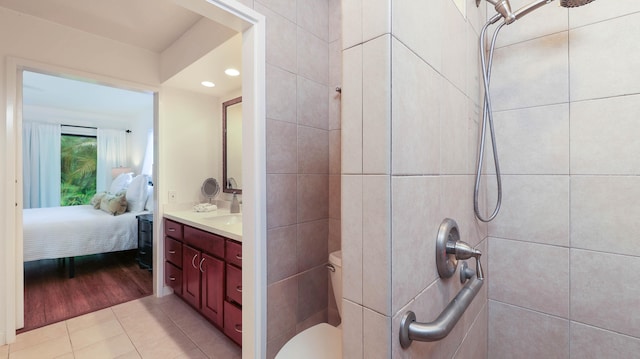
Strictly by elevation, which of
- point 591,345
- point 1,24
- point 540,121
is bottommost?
point 591,345

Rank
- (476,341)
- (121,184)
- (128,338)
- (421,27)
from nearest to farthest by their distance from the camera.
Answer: (421,27) → (476,341) → (128,338) → (121,184)

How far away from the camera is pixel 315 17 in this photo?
1562mm

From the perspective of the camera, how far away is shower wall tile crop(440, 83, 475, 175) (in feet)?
2.52

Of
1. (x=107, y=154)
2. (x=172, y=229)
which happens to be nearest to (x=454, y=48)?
(x=172, y=229)

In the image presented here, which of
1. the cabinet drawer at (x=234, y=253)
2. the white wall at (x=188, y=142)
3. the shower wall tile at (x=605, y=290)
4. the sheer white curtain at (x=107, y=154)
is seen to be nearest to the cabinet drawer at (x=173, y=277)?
the white wall at (x=188, y=142)

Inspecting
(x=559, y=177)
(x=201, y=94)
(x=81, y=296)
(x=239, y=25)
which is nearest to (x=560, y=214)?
(x=559, y=177)

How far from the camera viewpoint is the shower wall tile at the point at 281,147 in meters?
1.30

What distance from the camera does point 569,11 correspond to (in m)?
1.02

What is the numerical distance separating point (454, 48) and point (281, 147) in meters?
0.85

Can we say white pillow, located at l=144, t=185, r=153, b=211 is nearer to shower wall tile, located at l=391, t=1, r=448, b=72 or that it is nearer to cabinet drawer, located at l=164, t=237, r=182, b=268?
cabinet drawer, located at l=164, t=237, r=182, b=268

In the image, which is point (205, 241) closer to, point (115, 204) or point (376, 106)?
point (376, 106)

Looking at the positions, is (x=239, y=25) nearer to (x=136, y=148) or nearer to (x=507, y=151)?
(x=507, y=151)

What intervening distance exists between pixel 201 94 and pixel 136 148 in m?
3.53

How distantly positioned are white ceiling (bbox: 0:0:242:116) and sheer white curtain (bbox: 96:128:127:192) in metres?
4.00
